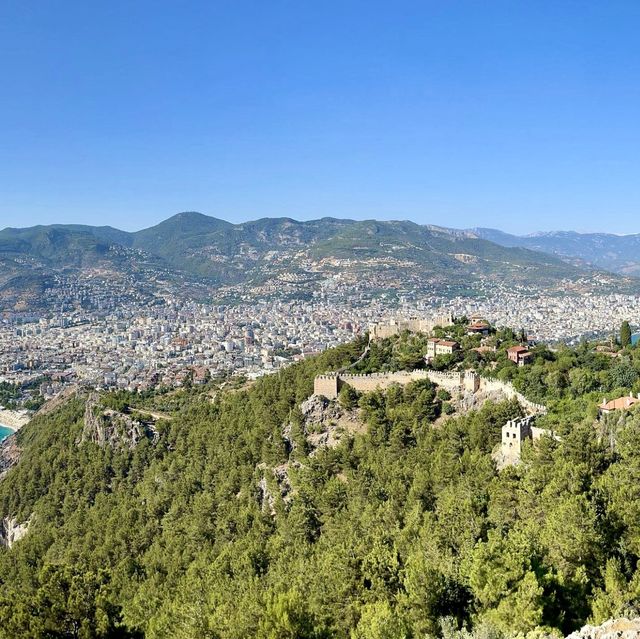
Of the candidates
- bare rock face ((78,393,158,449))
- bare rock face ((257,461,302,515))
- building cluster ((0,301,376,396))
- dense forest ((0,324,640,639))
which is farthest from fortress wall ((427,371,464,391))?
building cluster ((0,301,376,396))

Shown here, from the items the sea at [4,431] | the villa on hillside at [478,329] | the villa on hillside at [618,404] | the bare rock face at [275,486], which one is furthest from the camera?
the sea at [4,431]

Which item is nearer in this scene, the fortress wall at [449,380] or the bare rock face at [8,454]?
the fortress wall at [449,380]

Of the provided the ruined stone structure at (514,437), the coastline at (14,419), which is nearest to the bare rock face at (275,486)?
the ruined stone structure at (514,437)

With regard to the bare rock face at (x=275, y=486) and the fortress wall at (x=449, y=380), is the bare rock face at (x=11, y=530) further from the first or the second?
the fortress wall at (x=449, y=380)

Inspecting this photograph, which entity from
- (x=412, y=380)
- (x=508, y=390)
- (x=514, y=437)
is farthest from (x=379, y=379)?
(x=514, y=437)

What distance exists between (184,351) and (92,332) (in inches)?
1424

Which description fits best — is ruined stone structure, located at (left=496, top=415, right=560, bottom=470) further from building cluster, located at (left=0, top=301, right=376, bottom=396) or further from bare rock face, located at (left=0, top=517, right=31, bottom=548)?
building cluster, located at (left=0, top=301, right=376, bottom=396)

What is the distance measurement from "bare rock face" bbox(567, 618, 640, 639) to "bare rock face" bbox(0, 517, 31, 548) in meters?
31.2

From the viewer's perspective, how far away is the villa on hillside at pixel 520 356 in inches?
1061

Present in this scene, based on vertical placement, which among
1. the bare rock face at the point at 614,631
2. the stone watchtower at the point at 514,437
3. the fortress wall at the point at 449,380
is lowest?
the stone watchtower at the point at 514,437

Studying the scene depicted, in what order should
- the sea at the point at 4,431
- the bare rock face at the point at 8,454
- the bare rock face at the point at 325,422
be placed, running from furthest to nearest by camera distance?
the sea at the point at 4,431
the bare rock face at the point at 8,454
the bare rock face at the point at 325,422

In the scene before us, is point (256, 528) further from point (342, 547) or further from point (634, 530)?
→ point (634, 530)

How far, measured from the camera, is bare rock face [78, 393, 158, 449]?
121 feet

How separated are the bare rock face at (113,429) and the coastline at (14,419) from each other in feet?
74.6
